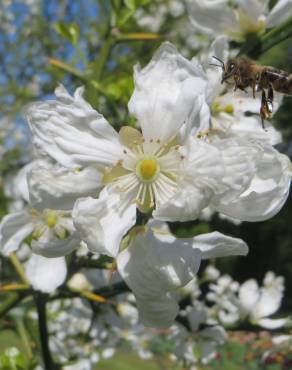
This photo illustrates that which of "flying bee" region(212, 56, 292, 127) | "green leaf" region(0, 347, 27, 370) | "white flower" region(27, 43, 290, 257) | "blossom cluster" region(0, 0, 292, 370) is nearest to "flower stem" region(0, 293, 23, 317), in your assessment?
"green leaf" region(0, 347, 27, 370)

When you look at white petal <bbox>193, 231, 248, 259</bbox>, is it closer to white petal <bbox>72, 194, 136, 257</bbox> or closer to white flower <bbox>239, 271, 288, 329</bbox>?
white petal <bbox>72, 194, 136, 257</bbox>

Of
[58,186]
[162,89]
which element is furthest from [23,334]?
[162,89]

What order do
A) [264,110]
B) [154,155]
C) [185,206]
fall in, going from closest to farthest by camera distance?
[185,206] < [154,155] < [264,110]

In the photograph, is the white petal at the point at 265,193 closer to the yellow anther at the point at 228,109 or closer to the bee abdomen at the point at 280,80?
the bee abdomen at the point at 280,80

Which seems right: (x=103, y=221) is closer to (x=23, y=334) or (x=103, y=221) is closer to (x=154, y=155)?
(x=154, y=155)

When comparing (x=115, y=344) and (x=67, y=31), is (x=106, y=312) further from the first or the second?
(x=115, y=344)

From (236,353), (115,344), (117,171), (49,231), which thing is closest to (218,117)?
(117,171)
